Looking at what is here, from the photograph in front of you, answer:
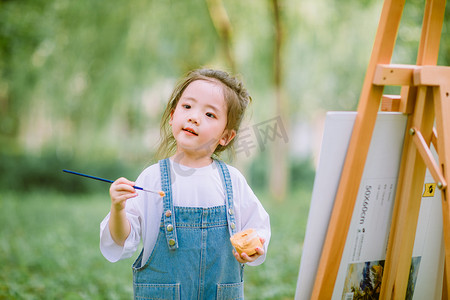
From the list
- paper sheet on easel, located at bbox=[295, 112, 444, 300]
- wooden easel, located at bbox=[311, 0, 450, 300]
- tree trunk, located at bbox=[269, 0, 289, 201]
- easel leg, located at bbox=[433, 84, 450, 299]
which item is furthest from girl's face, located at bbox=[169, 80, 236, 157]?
tree trunk, located at bbox=[269, 0, 289, 201]

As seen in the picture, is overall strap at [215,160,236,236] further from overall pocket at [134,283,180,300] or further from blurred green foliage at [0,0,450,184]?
blurred green foliage at [0,0,450,184]

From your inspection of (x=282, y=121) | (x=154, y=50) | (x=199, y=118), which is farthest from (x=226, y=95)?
(x=154, y=50)

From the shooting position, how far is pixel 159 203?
1.74 metres

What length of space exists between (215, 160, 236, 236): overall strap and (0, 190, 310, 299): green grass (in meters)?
1.80

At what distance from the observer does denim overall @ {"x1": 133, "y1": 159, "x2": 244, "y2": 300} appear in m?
1.69

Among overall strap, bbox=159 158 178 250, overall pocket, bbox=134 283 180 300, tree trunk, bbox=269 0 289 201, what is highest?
tree trunk, bbox=269 0 289 201

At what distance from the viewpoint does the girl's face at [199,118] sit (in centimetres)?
174

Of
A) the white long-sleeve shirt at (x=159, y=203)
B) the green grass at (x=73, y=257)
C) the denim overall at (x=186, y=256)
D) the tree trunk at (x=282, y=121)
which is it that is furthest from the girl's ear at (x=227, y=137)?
the tree trunk at (x=282, y=121)

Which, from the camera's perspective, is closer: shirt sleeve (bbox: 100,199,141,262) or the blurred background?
shirt sleeve (bbox: 100,199,141,262)

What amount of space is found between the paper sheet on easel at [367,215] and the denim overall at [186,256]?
1.29 feet

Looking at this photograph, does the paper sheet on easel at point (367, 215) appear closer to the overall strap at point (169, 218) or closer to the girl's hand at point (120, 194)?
the overall strap at point (169, 218)

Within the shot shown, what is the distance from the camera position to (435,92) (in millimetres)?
1802

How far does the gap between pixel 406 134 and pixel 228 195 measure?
34.0 inches

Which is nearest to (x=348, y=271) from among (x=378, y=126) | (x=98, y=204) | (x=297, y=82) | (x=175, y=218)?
(x=378, y=126)
